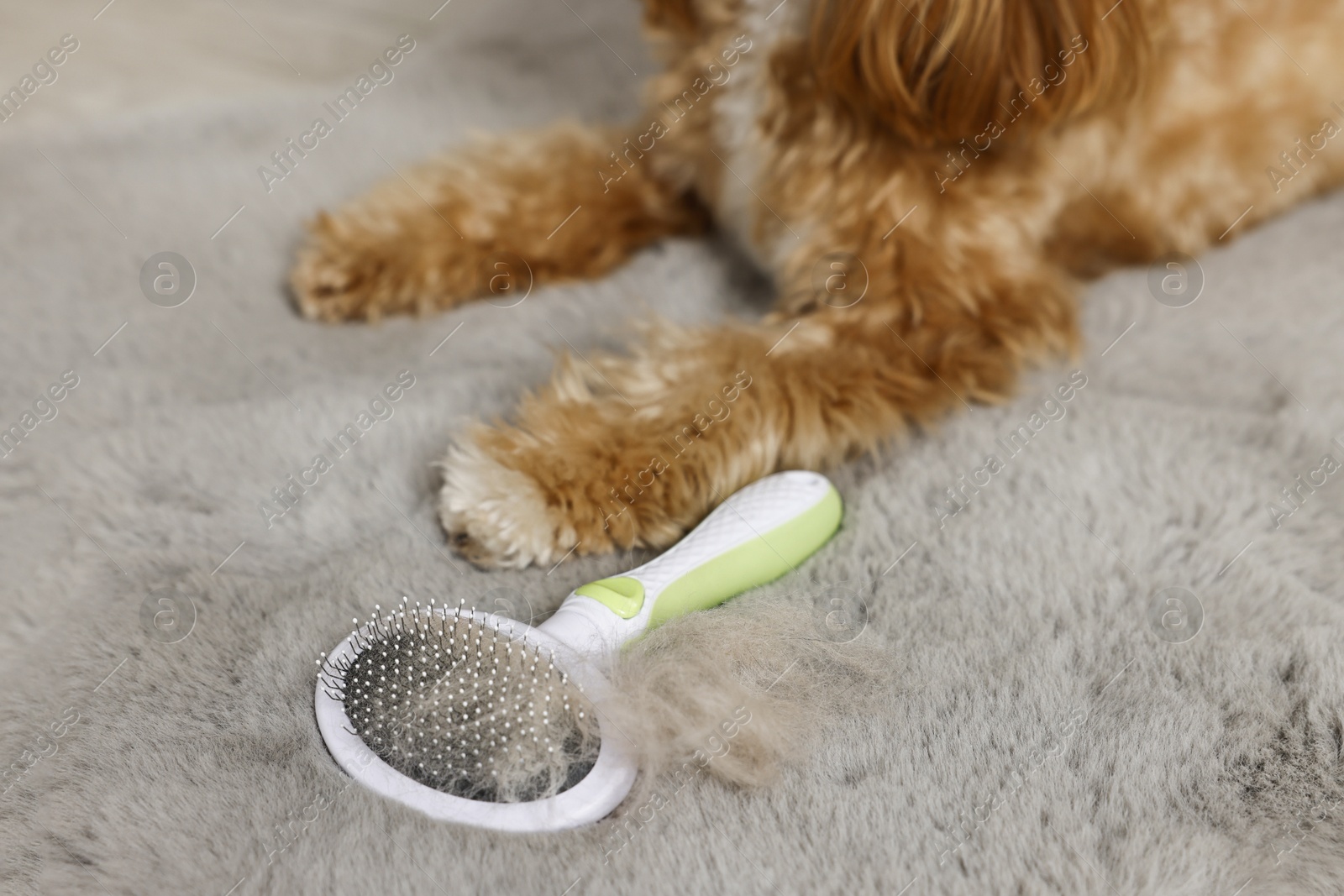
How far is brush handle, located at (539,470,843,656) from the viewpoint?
2.72 ft

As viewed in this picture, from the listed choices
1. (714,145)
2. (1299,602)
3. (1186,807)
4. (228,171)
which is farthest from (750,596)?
(228,171)

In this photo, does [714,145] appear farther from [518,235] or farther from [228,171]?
[228,171]

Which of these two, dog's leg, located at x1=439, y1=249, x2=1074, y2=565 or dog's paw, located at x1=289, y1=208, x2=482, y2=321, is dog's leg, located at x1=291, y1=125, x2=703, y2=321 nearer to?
dog's paw, located at x1=289, y1=208, x2=482, y2=321

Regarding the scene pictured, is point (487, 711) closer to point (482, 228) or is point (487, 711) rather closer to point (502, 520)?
point (502, 520)

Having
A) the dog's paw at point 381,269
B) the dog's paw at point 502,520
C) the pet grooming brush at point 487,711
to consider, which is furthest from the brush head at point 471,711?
the dog's paw at point 381,269

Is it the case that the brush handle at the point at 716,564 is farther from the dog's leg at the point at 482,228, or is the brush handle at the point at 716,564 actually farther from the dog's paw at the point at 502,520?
the dog's leg at the point at 482,228

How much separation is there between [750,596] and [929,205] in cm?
54

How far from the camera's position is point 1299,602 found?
2.89 ft

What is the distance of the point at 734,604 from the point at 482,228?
0.73m

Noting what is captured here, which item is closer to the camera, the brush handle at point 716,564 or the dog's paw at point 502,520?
the brush handle at point 716,564

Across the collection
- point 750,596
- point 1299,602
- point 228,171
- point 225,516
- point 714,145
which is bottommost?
point 1299,602

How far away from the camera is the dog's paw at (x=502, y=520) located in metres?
0.95

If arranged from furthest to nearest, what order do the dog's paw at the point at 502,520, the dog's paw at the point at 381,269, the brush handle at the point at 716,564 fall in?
the dog's paw at the point at 381,269, the dog's paw at the point at 502,520, the brush handle at the point at 716,564

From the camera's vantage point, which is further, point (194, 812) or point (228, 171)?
point (228, 171)
